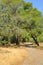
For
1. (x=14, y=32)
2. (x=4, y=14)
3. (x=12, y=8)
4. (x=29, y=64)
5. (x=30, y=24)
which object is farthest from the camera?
(x=30, y=24)

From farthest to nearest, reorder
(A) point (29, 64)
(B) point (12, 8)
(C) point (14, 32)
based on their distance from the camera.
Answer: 1. (B) point (12, 8)
2. (C) point (14, 32)
3. (A) point (29, 64)

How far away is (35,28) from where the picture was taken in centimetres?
5156

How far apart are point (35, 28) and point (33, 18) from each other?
2.54 meters

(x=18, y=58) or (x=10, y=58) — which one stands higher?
(x=10, y=58)

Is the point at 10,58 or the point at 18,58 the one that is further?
the point at 18,58

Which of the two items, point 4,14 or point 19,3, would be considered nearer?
point 4,14

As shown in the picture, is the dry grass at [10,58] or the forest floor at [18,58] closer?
the dry grass at [10,58]

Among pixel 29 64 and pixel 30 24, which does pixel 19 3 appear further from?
pixel 29 64

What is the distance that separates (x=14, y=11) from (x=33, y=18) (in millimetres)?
7998

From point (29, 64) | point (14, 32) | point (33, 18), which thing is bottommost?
point (29, 64)

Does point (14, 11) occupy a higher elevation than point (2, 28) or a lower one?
higher

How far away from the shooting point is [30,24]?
161 feet

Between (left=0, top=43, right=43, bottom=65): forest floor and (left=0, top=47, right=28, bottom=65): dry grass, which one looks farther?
(left=0, top=43, right=43, bottom=65): forest floor

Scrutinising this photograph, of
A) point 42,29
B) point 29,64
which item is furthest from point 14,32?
point 29,64
